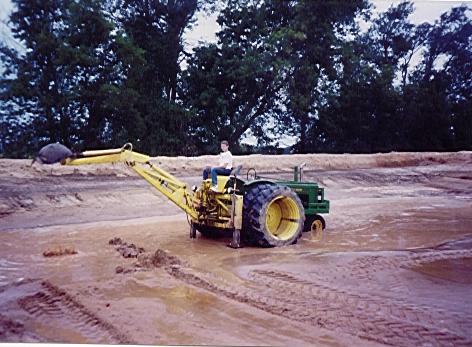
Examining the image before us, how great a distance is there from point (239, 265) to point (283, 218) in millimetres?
1187

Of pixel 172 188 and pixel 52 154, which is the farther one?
pixel 172 188

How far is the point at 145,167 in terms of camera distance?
5.05 metres

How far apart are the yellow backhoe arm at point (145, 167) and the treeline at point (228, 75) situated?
150mm

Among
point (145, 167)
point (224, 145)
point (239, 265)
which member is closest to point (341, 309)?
point (239, 265)

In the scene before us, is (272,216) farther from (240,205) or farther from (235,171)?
(235,171)

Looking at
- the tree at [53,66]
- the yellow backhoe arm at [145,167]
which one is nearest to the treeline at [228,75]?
the tree at [53,66]

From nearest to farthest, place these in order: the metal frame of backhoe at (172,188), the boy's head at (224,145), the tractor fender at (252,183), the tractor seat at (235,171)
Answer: the metal frame of backhoe at (172,188) → the boy's head at (224,145) → the tractor seat at (235,171) → the tractor fender at (252,183)

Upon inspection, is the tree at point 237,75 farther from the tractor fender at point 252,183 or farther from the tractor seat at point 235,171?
the tractor fender at point 252,183

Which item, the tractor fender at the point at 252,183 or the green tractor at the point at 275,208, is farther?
the tractor fender at the point at 252,183

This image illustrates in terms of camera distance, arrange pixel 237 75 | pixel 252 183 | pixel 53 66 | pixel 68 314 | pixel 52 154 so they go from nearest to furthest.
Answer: pixel 68 314 < pixel 52 154 < pixel 53 66 < pixel 237 75 < pixel 252 183

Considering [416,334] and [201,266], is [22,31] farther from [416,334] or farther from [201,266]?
[416,334]

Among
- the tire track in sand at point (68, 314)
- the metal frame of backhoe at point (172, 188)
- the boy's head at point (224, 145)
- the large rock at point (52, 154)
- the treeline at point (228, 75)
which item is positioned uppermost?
the treeline at point (228, 75)

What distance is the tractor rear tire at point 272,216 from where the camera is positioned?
5.35 meters

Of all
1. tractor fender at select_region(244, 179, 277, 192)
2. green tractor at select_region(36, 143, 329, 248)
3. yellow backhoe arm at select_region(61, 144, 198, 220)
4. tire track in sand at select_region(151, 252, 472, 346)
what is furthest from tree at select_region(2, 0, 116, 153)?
tractor fender at select_region(244, 179, 277, 192)
